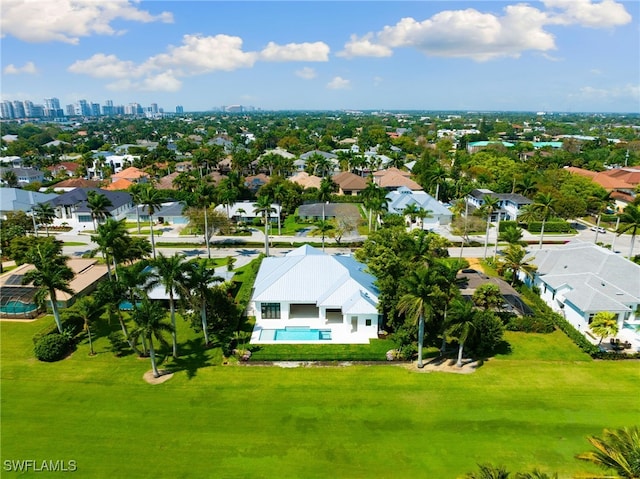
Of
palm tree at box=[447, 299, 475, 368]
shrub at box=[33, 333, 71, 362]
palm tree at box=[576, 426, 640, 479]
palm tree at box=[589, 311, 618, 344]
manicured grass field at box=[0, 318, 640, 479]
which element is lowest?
manicured grass field at box=[0, 318, 640, 479]

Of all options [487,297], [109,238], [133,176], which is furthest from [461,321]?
[133,176]

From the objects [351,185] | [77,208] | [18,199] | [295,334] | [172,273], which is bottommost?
[295,334]

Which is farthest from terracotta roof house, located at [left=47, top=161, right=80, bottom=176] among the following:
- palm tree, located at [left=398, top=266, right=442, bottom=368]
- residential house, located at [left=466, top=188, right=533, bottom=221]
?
palm tree, located at [left=398, top=266, right=442, bottom=368]

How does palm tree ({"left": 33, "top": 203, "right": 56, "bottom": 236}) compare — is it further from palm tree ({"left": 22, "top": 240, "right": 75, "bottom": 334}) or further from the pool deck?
the pool deck

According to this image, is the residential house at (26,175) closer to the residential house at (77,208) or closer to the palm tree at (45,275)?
the residential house at (77,208)

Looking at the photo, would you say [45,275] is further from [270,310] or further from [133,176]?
A: [133,176]

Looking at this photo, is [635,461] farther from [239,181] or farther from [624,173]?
[624,173]

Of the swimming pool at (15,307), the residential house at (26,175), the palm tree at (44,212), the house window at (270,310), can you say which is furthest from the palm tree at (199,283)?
the residential house at (26,175)

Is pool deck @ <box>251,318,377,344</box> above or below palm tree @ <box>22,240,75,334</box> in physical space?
below
